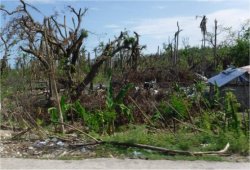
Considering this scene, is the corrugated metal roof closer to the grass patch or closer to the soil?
the grass patch

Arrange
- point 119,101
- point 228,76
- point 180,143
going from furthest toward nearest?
1. point 228,76
2. point 119,101
3. point 180,143

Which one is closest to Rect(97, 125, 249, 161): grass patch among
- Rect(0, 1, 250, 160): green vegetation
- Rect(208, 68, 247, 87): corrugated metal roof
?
Rect(0, 1, 250, 160): green vegetation

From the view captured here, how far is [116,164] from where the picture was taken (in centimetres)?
640

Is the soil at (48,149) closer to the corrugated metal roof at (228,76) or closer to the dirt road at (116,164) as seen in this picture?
the dirt road at (116,164)

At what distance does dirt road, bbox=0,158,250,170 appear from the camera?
6238mm

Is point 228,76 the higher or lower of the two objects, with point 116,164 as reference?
higher

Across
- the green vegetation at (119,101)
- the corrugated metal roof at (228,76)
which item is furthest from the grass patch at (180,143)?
the corrugated metal roof at (228,76)

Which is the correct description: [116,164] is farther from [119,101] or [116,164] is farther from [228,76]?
[228,76]

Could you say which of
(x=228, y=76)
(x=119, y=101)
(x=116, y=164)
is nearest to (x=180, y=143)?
(x=116, y=164)

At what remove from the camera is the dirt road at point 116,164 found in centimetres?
624

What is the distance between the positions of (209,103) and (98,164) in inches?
256

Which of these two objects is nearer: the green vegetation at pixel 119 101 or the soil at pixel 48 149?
the soil at pixel 48 149

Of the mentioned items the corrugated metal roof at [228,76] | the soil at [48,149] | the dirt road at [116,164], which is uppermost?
the corrugated metal roof at [228,76]

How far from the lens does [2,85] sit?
1458 cm
